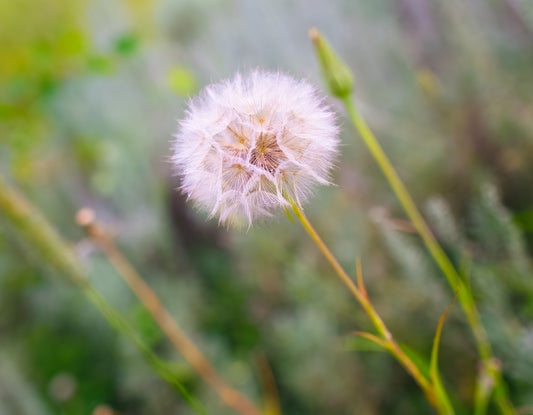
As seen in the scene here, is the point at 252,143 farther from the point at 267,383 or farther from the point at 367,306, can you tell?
the point at 267,383

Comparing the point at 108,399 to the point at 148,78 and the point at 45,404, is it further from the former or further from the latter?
the point at 148,78

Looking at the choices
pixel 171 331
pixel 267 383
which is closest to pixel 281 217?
pixel 171 331

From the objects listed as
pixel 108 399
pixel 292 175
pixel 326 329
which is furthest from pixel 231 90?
pixel 108 399

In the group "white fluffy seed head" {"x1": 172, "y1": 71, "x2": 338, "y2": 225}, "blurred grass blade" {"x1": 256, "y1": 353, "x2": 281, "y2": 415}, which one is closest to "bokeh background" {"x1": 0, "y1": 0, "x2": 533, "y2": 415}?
"blurred grass blade" {"x1": 256, "y1": 353, "x2": 281, "y2": 415}

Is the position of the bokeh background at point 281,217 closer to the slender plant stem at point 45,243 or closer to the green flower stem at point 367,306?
the slender plant stem at point 45,243

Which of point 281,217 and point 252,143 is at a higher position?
point 252,143

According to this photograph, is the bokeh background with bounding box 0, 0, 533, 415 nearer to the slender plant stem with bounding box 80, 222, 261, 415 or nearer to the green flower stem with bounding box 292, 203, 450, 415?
the slender plant stem with bounding box 80, 222, 261, 415

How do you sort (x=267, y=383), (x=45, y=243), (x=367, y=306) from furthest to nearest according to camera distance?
(x=267, y=383)
(x=45, y=243)
(x=367, y=306)
